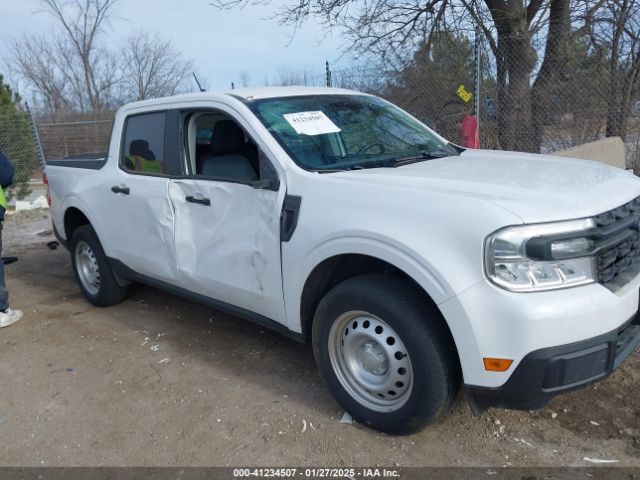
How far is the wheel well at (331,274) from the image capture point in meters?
2.84

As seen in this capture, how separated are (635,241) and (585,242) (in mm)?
592

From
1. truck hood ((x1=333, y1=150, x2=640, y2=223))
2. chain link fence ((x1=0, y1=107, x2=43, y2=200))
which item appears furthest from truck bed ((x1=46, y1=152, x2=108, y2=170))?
chain link fence ((x1=0, y1=107, x2=43, y2=200))

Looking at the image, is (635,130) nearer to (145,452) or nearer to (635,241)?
(635,241)

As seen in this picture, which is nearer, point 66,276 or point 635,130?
point 66,276

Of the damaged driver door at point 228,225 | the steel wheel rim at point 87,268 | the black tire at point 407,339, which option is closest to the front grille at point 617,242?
the black tire at point 407,339

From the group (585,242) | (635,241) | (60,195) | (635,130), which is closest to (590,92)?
(635,130)

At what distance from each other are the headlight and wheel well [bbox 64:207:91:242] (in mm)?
4079

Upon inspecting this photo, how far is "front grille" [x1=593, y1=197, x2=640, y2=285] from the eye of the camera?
2.40m

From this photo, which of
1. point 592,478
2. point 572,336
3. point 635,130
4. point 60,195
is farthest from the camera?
point 635,130

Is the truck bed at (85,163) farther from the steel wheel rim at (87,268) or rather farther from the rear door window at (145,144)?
the steel wheel rim at (87,268)

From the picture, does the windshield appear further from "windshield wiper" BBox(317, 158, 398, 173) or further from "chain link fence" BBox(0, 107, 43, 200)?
"chain link fence" BBox(0, 107, 43, 200)

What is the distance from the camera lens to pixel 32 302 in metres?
5.52

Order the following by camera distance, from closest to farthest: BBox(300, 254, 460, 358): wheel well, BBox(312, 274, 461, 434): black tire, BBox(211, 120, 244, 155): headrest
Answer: BBox(312, 274, 461, 434): black tire < BBox(300, 254, 460, 358): wheel well < BBox(211, 120, 244, 155): headrest

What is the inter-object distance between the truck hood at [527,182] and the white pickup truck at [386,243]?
0.01 m
